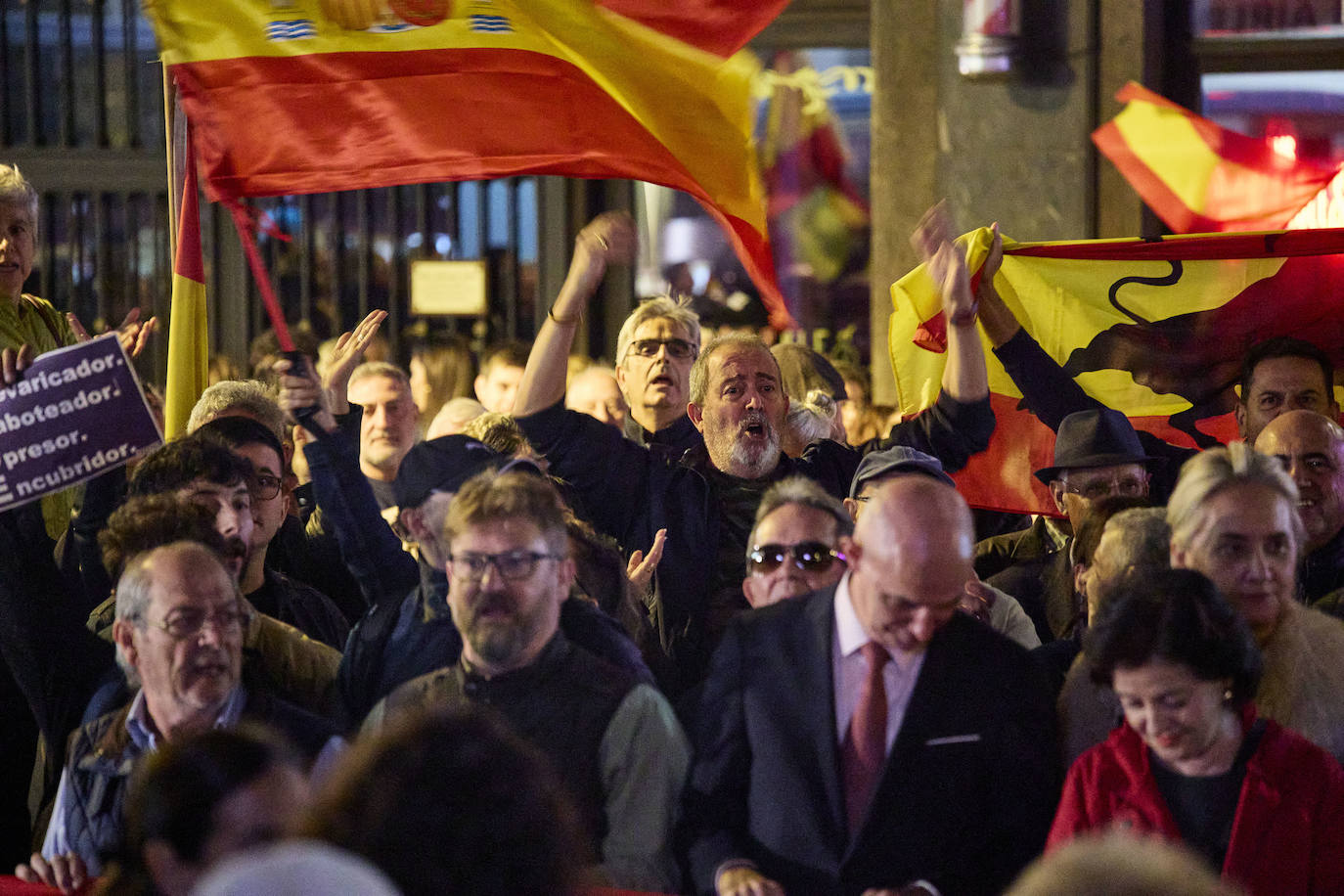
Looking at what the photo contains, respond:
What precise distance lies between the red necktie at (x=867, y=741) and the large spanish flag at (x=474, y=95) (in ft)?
6.91

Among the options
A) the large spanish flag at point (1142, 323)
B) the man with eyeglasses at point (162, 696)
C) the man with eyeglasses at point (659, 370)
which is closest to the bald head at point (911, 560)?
the man with eyeglasses at point (162, 696)

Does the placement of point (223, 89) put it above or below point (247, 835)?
Answer: above

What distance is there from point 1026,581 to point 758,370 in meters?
0.93

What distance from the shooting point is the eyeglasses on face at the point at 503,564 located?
3166 millimetres

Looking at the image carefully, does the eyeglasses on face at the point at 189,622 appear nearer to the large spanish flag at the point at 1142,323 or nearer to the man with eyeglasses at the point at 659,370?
the man with eyeglasses at the point at 659,370

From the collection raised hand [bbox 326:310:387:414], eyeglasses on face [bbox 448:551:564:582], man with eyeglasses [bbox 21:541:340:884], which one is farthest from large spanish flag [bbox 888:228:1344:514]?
man with eyeglasses [bbox 21:541:340:884]

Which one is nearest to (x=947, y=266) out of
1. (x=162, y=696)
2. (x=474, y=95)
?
(x=474, y=95)

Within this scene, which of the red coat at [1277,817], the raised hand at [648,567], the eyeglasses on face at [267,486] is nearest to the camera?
the red coat at [1277,817]

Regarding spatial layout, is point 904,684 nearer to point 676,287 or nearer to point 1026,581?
point 1026,581

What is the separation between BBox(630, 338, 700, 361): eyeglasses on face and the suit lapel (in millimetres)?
2063

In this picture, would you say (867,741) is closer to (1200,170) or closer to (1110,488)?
(1110,488)

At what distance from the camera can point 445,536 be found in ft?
10.7

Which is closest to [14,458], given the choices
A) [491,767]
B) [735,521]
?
[735,521]

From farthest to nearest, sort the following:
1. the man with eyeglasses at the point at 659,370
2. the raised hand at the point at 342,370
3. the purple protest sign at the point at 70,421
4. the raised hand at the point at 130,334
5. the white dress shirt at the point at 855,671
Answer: the man with eyeglasses at the point at 659,370 → the raised hand at the point at 342,370 → the raised hand at the point at 130,334 → the purple protest sign at the point at 70,421 → the white dress shirt at the point at 855,671
